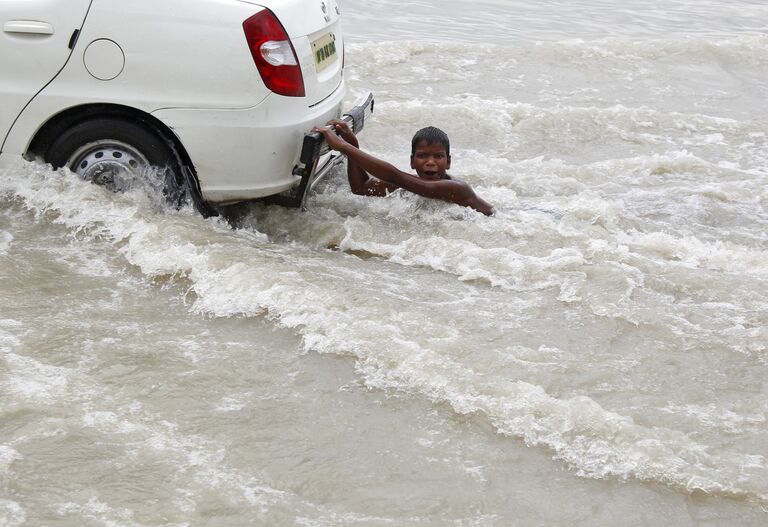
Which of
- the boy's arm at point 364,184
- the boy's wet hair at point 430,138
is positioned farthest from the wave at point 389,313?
the boy's wet hair at point 430,138

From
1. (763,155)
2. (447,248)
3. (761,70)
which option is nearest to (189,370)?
(447,248)

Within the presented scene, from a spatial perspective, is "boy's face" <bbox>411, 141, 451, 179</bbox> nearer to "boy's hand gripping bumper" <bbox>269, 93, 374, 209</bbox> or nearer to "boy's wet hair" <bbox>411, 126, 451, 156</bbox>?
"boy's wet hair" <bbox>411, 126, 451, 156</bbox>

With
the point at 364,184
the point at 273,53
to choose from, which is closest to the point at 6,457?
the point at 273,53

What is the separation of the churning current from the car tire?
102 millimetres

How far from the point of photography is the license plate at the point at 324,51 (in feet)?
18.8

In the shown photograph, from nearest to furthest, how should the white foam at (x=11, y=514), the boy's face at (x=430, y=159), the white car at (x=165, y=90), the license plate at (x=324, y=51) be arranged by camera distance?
the white foam at (x=11, y=514)
the white car at (x=165, y=90)
the license plate at (x=324, y=51)
the boy's face at (x=430, y=159)

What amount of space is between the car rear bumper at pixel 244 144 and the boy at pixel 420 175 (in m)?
0.48

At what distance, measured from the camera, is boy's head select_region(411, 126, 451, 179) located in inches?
249

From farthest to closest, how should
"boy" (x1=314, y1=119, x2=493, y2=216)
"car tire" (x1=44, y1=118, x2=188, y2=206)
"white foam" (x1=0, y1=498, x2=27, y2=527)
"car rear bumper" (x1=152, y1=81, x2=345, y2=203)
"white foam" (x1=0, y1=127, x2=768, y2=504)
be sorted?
"boy" (x1=314, y1=119, x2=493, y2=216) → "car tire" (x1=44, y1=118, x2=188, y2=206) → "car rear bumper" (x1=152, y1=81, x2=345, y2=203) → "white foam" (x1=0, y1=127, x2=768, y2=504) → "white foam" (x1=0, y1=498, x2=27, y2=527)

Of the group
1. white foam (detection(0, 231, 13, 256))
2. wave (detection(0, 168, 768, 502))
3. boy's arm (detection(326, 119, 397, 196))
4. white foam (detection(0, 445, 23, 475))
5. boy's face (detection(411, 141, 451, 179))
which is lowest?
white foam (detection(0, 445, 23, 475))

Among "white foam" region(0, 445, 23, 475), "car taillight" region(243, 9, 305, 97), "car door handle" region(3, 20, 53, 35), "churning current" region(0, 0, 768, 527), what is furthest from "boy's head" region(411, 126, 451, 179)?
"white foam" region(0, 445, 23, 475)

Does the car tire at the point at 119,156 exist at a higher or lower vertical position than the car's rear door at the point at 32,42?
lower

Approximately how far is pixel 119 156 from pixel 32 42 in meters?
0.72

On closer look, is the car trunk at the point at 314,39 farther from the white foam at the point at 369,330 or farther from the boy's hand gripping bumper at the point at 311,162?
the white foam at the point at 369,330
